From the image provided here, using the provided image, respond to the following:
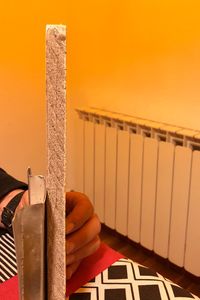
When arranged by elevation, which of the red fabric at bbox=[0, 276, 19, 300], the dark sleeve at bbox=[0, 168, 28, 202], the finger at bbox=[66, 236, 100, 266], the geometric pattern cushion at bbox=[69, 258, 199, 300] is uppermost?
the finger at bbox=[66, 236, 100, 266]

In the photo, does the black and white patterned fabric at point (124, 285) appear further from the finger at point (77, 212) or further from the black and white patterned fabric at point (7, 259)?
the finger at point (77, 212)

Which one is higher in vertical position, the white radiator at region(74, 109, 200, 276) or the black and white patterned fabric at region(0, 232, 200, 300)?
the black and white patterned fabric at region(0, 232, 200, 300)

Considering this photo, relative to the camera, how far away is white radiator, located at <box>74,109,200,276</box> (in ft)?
5.46

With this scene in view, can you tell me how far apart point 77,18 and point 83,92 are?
445 mm

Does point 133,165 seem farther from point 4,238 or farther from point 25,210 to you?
point 25,210

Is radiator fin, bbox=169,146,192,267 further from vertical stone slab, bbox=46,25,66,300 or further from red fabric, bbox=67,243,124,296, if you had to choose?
vertical stone slab, bbox=46,25,66,300

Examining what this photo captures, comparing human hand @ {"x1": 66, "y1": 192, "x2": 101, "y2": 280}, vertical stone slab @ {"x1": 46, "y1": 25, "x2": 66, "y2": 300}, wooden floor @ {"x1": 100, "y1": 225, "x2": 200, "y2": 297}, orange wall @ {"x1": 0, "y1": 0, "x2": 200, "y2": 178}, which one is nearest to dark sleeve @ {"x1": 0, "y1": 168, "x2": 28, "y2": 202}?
human hand @ {"x1": 66, "y1": 192, "x2": 101, "y2": 280}

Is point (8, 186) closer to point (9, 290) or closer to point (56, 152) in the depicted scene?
point (9, 290)

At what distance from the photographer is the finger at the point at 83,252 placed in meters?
0.59

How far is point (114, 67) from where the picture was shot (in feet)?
6.66

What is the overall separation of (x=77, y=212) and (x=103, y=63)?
1.61 m

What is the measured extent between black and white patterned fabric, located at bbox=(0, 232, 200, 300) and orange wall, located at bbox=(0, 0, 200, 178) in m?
1.16

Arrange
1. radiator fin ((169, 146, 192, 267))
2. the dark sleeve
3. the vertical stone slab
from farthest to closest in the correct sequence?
radiator fin ((169, 146, 192, 267)), the dark sleeve, the vertical stone slab

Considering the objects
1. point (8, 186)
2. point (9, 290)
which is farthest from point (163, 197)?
point (9, 290)
